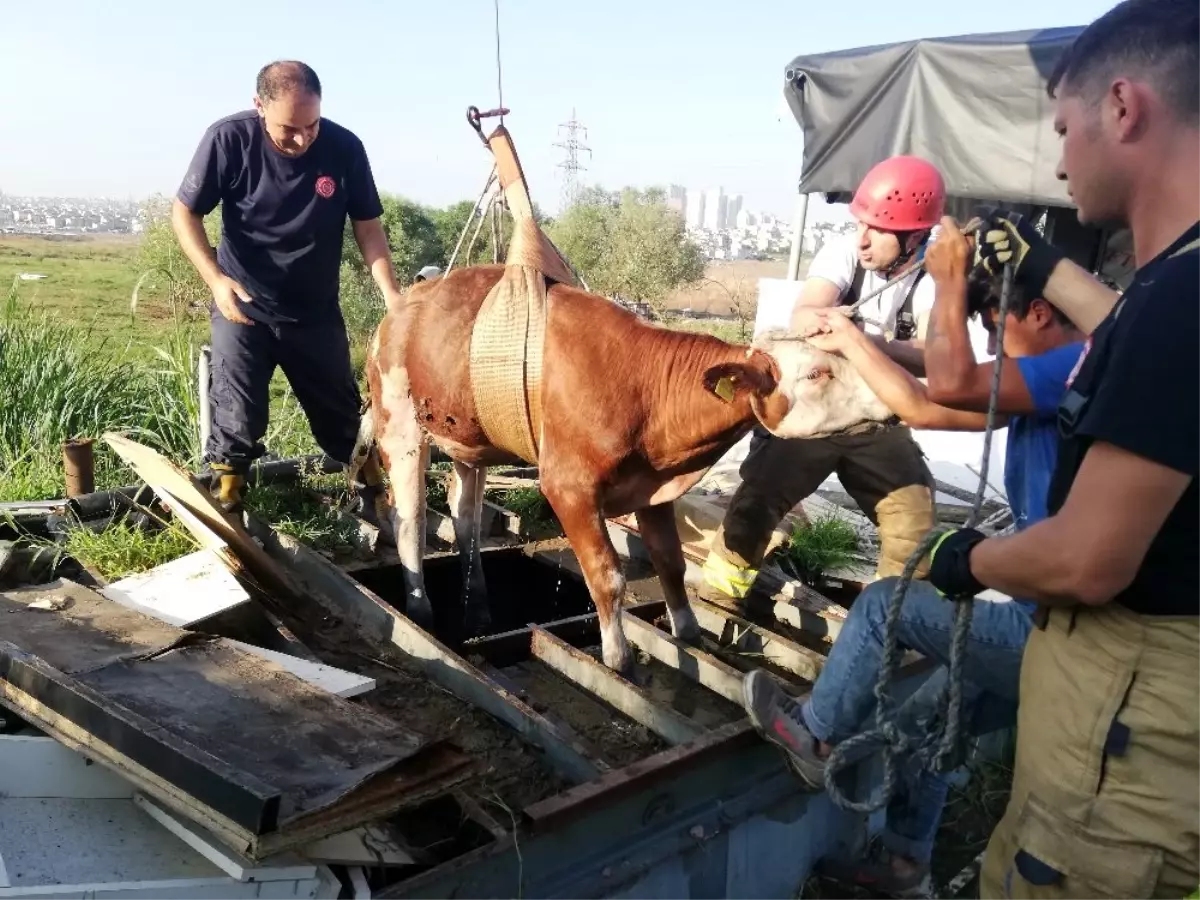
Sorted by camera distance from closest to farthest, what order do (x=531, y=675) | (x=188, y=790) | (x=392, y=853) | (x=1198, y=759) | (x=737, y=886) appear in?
(x=1198, y=759) → (x=188, y=790) → (x=392, y=853) → (x=737, y=886) → (x=531, y=675)

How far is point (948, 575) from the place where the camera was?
7.06ft

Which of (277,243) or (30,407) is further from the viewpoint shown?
(30,407)

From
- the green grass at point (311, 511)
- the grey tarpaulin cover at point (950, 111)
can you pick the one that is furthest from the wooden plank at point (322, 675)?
the grey tarpaulin cover at point (950, 111)

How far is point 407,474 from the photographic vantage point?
486 cm

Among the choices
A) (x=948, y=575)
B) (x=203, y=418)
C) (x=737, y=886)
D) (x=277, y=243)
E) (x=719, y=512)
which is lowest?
(x=737, y=886)

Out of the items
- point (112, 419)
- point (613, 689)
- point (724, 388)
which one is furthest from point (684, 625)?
point (112, 419)

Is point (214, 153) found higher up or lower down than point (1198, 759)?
higher up

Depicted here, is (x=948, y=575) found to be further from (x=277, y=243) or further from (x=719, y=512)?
(x=277, y=243)

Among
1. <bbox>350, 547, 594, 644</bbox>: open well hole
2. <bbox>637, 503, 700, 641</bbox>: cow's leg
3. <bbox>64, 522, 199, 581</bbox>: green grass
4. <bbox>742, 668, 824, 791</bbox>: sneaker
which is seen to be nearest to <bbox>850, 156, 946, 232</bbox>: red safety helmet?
<bbox>637, 503, 700, 641</bbox>: cow's leg

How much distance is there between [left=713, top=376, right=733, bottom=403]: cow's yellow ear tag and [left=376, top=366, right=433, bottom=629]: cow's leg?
1820mm

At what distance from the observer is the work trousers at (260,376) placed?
16.5 feet

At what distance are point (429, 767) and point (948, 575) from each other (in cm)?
148

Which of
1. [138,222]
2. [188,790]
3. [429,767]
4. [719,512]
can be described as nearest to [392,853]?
[429,767]

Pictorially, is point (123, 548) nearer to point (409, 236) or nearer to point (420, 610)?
point (420, 610)
